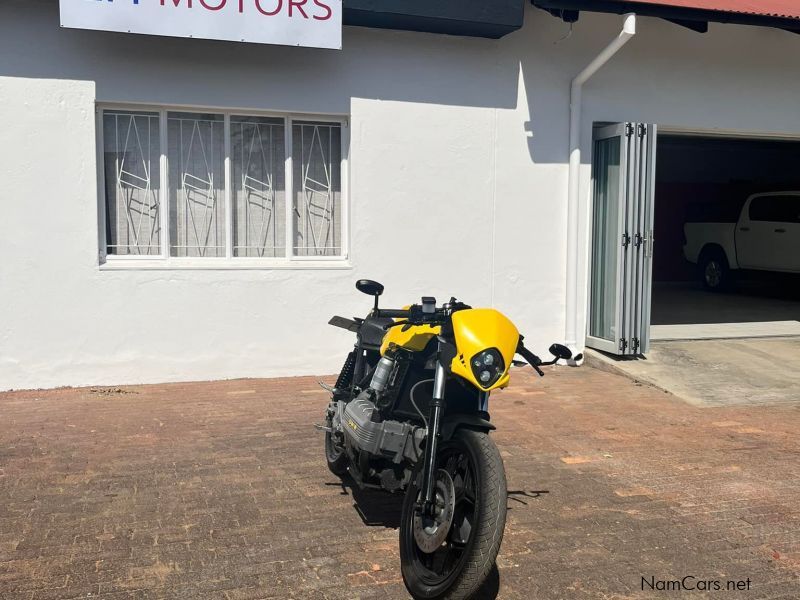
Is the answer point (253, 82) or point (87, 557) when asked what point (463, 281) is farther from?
point (87, 557)

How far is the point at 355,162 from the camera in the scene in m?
8.01

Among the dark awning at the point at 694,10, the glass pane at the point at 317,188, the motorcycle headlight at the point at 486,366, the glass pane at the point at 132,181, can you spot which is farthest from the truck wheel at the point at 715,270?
the motorcycle headlight at the point at 486,366

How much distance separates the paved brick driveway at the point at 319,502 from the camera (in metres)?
3.63

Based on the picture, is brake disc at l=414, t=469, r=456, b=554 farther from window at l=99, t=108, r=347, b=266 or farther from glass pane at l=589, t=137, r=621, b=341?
glass pane at l=589, t=137, r=621, b=341

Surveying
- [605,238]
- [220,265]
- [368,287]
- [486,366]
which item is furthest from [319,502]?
[605,238]

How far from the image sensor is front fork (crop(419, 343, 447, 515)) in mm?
3443

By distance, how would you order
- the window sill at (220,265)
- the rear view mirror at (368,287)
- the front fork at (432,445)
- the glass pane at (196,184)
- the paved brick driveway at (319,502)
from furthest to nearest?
the glass pane at (196,184)
the window sill at (220,265)
the rear view mirror at (368,287)
the paved brick driveway at (319,502)
the front fork at (432,445)

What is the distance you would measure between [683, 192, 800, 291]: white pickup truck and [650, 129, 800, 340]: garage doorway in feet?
0.06

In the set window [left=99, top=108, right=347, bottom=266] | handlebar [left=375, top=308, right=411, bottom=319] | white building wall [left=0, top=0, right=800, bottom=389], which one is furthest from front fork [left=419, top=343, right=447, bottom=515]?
window [left=99, top=108, right=347, bottom=266]

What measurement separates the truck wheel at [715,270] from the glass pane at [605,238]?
778cm

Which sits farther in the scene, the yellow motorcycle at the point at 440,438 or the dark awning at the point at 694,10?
the dark awning at the point at 694,10

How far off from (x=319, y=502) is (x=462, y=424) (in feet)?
4.72

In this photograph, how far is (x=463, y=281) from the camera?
843cm

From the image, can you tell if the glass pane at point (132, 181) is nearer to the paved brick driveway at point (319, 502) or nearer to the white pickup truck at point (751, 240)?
the paved brick driveway at point (319, 502)
